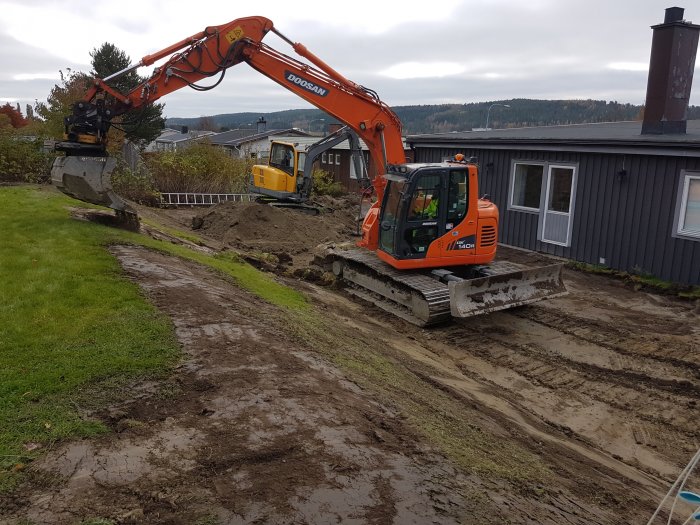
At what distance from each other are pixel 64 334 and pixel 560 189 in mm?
12324

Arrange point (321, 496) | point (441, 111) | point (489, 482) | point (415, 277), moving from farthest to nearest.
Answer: point (441, 111)
point (415, 277)
point (489, 482)
point (321, 496)

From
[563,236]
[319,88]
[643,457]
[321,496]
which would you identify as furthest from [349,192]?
[321,496]

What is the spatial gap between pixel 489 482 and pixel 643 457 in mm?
2889

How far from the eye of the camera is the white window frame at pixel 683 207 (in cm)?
1166

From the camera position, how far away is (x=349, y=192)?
31.7 meters

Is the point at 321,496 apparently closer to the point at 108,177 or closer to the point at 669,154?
the point at 108,177

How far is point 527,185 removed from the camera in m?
15.6

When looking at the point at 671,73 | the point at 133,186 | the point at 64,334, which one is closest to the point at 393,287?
the point at 64,334

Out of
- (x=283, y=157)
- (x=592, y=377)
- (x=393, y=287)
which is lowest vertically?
(x=592, y=377)

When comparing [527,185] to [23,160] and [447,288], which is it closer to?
[447,288]

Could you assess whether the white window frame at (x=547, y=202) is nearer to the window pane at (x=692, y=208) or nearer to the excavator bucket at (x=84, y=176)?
the window pane at (x=692, y=208)

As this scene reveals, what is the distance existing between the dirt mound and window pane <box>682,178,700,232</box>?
8852mm

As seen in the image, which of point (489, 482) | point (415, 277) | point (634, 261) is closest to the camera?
point (489, 482)

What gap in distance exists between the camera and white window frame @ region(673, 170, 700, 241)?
1166 centimetres
